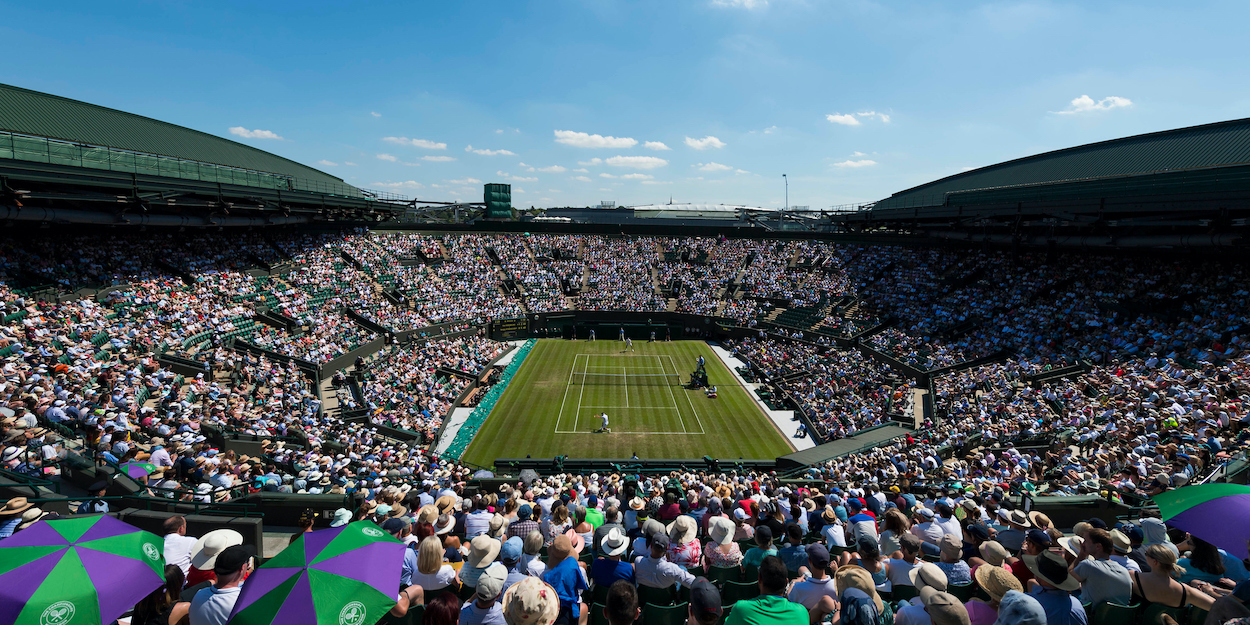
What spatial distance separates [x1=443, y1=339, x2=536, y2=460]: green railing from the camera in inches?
973

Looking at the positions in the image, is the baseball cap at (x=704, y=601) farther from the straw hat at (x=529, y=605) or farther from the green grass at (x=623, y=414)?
the green grass at (x=623, y=414)

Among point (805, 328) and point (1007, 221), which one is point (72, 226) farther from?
point (1007, 221)

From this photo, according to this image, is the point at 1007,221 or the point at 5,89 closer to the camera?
the point at 5,89

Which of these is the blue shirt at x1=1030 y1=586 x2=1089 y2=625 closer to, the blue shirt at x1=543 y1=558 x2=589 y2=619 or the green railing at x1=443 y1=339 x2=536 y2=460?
the blue shirt at x1=543 y1=558 x2=589 y2=619

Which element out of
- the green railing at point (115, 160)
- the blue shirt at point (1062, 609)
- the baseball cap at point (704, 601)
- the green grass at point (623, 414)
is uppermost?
the green railing at point (115, 160)

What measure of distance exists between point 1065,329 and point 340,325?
41.1 metres

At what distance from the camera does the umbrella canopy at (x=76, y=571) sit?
177 inches

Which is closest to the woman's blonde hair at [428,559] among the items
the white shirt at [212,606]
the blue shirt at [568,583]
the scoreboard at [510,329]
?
the blue shirt at [568,583]

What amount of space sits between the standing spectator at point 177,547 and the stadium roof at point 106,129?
28.3 meters

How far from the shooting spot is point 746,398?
33094 millimetres

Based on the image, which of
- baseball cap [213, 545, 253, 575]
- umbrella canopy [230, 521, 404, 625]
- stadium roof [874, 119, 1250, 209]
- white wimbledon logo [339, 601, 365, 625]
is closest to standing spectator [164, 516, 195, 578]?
baseball cap [213, 545, 253, 575]

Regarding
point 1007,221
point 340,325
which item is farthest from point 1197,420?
point 340,325

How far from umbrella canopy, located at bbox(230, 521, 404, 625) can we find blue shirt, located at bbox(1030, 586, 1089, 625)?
5.89m

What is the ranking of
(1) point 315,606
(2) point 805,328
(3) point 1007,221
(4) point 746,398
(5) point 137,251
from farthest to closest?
(2) point 805,328 < (3) point 1007,221 < (4) point 746,398 < (5) point 137,251 < (1) point 315,606
